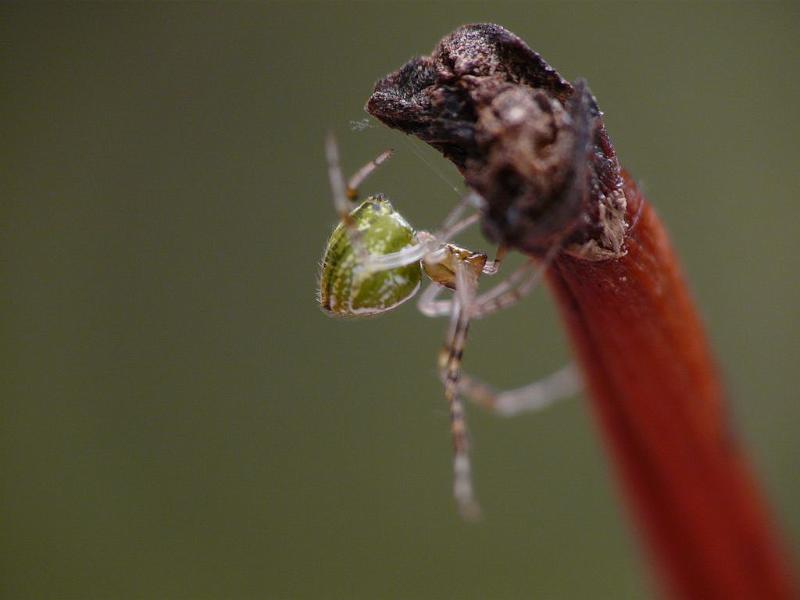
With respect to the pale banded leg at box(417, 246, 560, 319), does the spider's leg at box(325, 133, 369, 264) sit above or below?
above

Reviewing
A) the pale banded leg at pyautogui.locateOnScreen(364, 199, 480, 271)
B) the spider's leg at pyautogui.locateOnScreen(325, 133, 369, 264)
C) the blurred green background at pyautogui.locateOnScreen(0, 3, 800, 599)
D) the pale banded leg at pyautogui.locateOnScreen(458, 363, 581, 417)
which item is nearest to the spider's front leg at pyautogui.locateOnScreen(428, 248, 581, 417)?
the pale banded leg at pyautogui.locateOnScreen(458, 363, 581, 417)

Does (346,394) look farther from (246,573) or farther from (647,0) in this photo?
(647,0)

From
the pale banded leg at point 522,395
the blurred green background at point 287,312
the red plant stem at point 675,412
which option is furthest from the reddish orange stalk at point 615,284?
the blurred green background at point 287,312

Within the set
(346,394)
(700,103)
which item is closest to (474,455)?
(346,394)

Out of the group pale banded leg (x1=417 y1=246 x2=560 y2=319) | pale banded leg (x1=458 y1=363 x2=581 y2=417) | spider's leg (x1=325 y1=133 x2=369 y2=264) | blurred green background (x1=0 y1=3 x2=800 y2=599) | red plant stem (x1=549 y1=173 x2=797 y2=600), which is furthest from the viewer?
blurred green background (x1=0 y1=3 x2=800 y2=599)

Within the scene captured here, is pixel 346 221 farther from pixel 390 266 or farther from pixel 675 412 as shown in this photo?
pixel 675 412

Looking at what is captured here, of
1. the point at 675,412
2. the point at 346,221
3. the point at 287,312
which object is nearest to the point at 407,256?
the point at 346,221

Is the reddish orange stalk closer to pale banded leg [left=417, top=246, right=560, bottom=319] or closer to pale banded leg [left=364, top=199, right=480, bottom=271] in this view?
pale banded leg [left=417, top=246, right=560, bottom=319]
